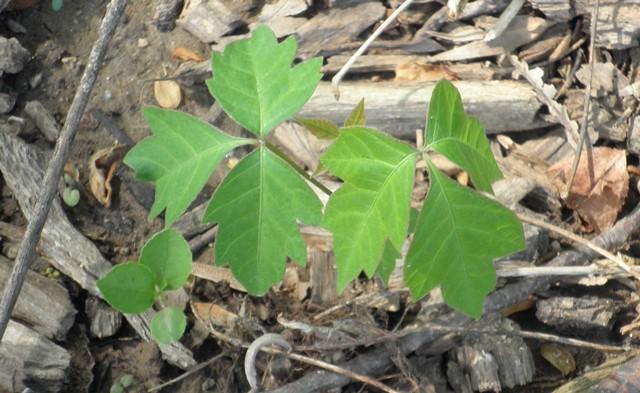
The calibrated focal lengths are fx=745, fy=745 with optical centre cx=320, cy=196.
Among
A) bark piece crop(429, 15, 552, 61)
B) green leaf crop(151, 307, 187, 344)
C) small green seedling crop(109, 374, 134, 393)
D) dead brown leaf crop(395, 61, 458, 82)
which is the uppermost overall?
bark piece crop(429, 15, 552, 61)

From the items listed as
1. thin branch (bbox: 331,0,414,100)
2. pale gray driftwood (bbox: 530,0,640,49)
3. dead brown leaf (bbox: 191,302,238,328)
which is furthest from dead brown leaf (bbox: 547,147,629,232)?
dead brown leaf (bbox: 191,302,238,328)

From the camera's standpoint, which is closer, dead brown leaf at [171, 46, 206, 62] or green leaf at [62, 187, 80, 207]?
green leaf at [62, 187, 80, 207]

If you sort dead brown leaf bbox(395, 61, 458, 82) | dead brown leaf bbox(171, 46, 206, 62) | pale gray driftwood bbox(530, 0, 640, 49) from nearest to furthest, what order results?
pale gray driftwood bbox(530, 0, 640, 49)
dead brown leaf bbox(395, 61, 458, 82)
dead brown leaf bbox(171, 46, 206, 62)

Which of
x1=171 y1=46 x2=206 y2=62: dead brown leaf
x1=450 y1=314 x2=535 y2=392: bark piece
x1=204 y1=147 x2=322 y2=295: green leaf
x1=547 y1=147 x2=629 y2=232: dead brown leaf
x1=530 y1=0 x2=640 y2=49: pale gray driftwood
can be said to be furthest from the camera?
x1=171 y1=46 x2=206 y2=62: dead brown leaf

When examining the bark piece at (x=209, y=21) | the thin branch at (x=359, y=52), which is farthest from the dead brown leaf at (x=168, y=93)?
the thin branch at (x=359, y=52)

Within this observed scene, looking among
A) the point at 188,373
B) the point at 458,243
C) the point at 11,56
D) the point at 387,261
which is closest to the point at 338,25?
the point at 387,261

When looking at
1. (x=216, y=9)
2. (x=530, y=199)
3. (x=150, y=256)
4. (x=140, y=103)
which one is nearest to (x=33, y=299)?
(x=150, y=256)

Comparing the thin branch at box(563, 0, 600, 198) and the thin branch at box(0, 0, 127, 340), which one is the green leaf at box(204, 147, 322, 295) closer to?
the thin branch at box(0, 0, 127, 340)
